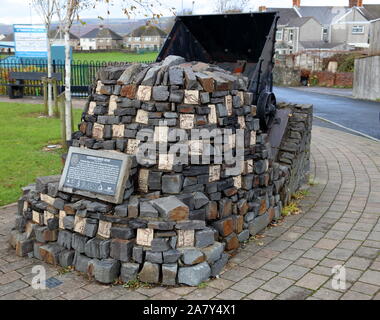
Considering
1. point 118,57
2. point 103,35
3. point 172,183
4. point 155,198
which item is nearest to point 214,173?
point 172,183

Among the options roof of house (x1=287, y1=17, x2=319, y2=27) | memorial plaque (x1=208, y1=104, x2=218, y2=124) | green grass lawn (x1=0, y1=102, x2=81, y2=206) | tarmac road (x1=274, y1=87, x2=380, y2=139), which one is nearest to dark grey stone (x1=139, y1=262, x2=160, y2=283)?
memorial plaque (x1=208, y1=104, x2=218, y2=124)

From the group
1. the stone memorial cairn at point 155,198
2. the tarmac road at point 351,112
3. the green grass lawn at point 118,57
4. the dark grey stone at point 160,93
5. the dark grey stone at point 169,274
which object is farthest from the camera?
the green grass lawn at point 118,57

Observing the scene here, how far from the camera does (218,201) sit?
16.8 feet

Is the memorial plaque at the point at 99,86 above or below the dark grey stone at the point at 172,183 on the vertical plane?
above

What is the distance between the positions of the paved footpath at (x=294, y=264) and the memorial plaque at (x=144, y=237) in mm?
449

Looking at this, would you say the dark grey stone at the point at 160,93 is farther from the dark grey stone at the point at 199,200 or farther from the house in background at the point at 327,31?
the house in background at the point at 327,31

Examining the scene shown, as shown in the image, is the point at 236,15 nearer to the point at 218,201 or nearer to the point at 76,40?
the point at 218,201

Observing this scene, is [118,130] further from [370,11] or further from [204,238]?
[370,11]

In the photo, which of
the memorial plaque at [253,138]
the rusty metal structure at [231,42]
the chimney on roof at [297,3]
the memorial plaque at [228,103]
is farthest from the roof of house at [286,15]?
the memorial plaque at [228,103]

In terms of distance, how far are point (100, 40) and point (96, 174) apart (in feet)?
320

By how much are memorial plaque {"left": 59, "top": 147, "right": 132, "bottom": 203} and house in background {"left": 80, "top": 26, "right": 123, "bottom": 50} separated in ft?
307

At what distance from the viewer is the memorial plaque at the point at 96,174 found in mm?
4633

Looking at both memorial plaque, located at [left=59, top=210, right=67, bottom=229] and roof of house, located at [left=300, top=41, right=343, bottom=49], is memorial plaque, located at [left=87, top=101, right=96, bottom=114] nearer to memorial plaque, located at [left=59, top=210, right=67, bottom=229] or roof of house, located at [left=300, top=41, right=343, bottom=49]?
memorial plaque, located at [left=59, top=210, right=67, bottom=229]

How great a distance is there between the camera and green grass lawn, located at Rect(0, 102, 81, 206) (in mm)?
7834
